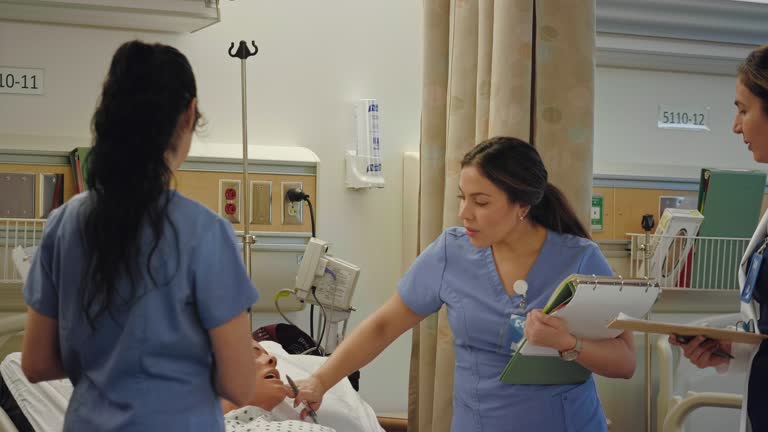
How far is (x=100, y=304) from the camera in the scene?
1.15 m

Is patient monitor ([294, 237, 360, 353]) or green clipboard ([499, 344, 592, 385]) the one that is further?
patient monitor ([294, 237, 360, 353])

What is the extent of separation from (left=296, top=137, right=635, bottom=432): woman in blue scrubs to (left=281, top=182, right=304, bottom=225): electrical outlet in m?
1.18

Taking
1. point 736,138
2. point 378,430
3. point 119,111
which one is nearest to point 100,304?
point 119,111

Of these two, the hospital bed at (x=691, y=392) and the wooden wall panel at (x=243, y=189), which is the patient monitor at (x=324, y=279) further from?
the hospital bed at (x=691, y=392)

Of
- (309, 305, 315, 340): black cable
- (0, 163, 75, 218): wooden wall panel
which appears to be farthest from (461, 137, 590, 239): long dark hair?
(0, 163, 75, 218): wooden wall panel

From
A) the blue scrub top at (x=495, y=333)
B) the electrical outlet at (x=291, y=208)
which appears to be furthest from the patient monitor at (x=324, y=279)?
the blue scrub top at (x=495, y=333)

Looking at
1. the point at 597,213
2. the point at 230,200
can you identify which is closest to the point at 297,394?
the point at 230,200

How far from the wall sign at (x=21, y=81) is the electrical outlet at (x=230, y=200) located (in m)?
0.68

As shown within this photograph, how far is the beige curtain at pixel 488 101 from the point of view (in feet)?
6.85

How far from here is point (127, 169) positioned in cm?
114

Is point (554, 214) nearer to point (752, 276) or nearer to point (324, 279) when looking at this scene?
point (752, 276)

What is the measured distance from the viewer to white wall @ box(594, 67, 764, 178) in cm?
347

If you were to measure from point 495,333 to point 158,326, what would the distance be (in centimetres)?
84

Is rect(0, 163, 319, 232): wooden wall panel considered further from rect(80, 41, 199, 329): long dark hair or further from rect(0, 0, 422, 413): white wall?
rect(80, 41, 199, 329): long dark hair
